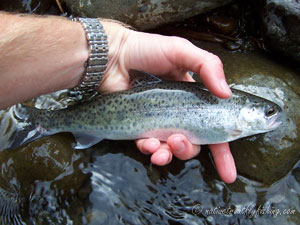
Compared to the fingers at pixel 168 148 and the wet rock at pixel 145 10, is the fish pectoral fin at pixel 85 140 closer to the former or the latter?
the fingers at pixel 168 148

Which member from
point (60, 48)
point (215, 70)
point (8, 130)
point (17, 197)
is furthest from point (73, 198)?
point (215, 70)

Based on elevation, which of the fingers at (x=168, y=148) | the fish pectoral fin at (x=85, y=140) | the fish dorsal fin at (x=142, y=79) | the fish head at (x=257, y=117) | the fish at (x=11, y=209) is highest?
the fish dorsal fin at (x=142, y=79)

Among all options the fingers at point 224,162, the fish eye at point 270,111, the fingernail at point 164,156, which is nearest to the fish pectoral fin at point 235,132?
the fingers at point 224,162

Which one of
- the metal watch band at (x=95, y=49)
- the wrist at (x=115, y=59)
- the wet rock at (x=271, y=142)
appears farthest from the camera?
the wrist at (x=115, y=59)

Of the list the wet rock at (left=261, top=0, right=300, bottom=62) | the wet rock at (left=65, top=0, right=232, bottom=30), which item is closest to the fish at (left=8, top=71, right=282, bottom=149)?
the wet rock at (left=261, top=0, right=300, bottom=62)

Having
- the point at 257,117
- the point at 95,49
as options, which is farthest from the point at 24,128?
the point at 257,117

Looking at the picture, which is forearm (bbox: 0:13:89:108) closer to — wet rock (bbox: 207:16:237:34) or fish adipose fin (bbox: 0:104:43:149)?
fish adipose fin (bbox: 0:104:43:149)
